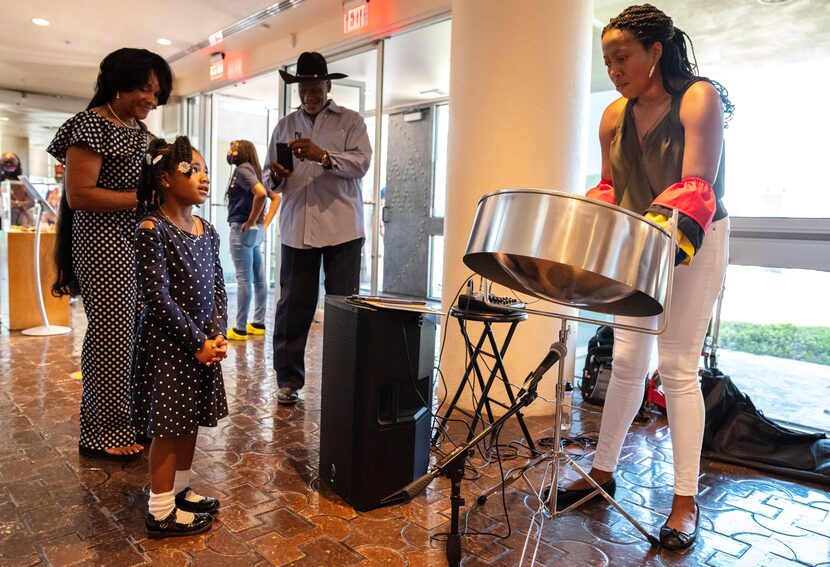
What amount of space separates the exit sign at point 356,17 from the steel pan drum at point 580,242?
4.05 meters

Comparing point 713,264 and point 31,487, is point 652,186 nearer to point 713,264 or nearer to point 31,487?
point 713,264

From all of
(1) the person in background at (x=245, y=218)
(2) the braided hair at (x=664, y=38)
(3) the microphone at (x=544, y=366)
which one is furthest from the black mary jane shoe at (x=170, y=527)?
(1) the person in background at (x=245, y=218)

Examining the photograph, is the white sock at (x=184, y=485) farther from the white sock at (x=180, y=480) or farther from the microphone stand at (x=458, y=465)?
the microphone stand at (x=458, y=465)

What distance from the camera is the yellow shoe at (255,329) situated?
15.4 feet

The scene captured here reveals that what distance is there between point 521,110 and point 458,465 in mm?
1940

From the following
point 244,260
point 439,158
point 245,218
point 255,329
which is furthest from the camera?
point 439,158

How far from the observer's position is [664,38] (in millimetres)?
1505

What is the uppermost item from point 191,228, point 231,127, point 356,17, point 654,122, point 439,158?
point 356,17

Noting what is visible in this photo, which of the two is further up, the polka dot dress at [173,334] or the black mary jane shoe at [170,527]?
the polka dot dress at [173,334]

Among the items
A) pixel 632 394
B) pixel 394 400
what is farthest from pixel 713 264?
pixel 394 400

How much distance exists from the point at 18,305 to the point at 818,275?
5420 mm

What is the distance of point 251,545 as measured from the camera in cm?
159

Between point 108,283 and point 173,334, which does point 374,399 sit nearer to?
Result: point 173,334

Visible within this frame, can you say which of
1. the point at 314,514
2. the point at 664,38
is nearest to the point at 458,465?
the point at 314,514
